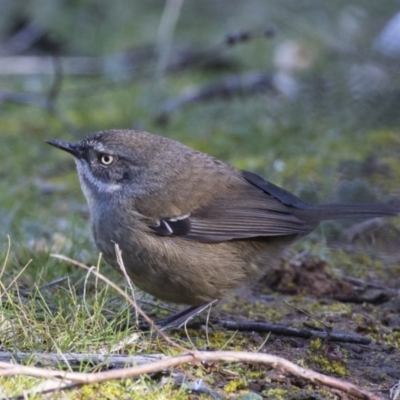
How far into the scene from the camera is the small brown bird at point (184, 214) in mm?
4516

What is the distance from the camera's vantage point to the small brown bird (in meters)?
4.52

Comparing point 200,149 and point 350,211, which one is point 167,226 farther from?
point 200,149

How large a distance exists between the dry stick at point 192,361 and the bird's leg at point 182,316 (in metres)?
1.16

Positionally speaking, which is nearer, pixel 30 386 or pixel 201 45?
pixel 30 386

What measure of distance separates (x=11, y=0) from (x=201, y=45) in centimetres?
283

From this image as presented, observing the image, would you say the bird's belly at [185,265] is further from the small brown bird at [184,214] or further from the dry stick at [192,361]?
the dry stick at [192,361]

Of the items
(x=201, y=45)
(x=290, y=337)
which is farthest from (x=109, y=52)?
(x=290, y=337)

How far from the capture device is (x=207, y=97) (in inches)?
367

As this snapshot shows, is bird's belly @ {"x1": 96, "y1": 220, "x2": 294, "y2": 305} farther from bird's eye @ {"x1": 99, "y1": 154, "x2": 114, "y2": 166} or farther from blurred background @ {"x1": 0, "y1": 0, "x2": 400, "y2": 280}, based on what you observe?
blurred background @ {"x1": 0, "y1": 0, "x2": 400, "y2": 280}

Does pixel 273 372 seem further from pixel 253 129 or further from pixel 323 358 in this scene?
pixel 253 129

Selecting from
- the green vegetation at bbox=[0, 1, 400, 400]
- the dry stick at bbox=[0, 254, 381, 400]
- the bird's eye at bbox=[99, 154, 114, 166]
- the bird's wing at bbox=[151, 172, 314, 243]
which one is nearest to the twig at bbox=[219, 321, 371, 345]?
the green vegetation at bbox=[0, 1, 400, 400]

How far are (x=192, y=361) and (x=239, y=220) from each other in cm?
161

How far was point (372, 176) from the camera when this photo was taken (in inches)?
249

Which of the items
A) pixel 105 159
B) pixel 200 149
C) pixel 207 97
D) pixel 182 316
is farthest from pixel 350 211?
pixel 207 97
